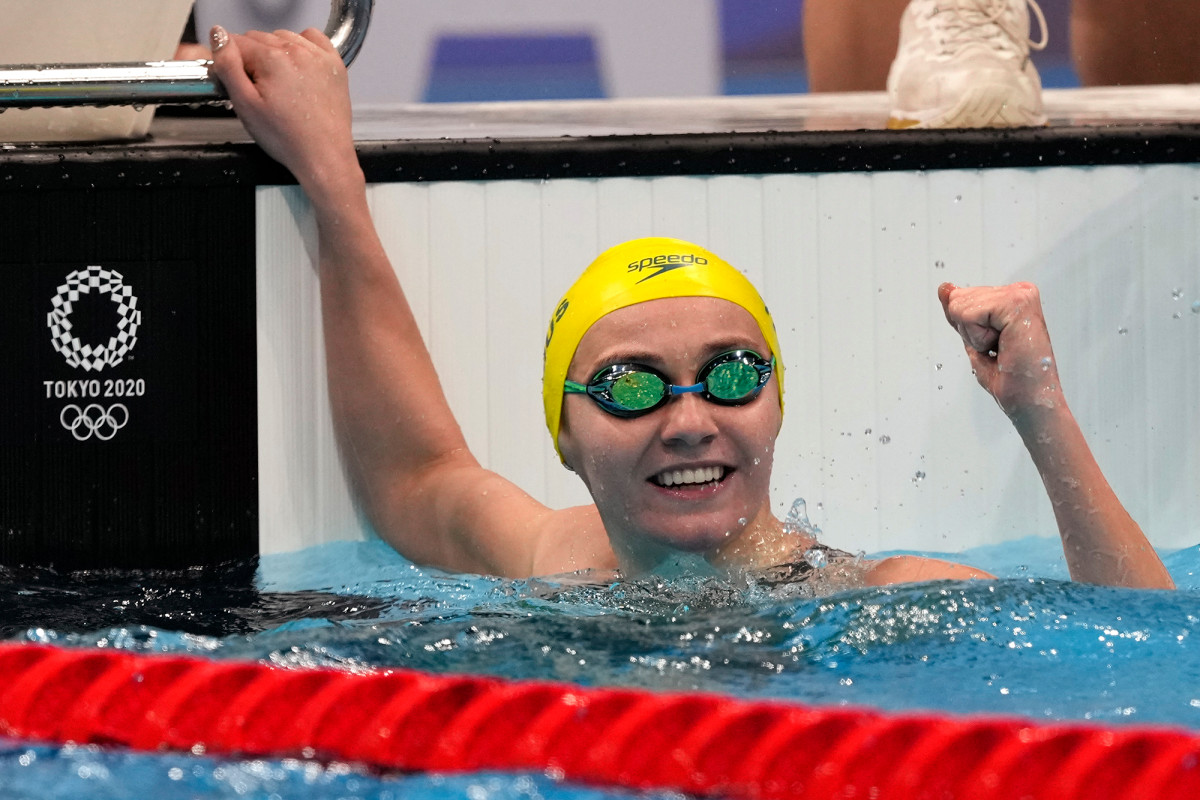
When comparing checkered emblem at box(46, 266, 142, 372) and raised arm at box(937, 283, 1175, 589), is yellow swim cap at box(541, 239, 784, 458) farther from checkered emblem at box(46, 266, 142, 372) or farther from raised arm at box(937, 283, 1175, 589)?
checkered emblem at box(46, 266, 142, 372)

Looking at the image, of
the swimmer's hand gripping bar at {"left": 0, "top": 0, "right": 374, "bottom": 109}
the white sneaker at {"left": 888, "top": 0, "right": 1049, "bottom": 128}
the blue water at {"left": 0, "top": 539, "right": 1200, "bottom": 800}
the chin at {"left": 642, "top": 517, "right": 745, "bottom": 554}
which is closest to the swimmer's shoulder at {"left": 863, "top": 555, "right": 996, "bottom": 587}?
the blue water at {"left": 0, "top": 539, "right": 1200, "bottom": 800}

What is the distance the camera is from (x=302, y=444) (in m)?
2.81

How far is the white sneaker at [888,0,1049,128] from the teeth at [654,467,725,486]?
1388 mm

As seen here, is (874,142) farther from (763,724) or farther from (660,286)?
(763,724)

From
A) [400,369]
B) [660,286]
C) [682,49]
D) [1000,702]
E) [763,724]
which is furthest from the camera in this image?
[682,49]

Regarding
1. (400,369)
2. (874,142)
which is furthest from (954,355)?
(400,369)

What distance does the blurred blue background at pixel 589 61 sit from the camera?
149 inches

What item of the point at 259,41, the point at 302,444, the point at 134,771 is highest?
the point at 259,41

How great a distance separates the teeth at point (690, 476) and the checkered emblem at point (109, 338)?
141cm

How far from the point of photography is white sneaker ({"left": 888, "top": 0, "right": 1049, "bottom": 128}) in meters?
2.96

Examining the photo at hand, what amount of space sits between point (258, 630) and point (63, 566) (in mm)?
885

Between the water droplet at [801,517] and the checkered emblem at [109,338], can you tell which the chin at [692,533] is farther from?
the checkered emblem at [109,338]

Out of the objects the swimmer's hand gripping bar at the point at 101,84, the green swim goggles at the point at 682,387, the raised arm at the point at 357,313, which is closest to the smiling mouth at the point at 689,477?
the green swim goggles at the point at 682,387

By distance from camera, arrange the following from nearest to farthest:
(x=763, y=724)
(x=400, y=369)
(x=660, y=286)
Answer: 1. (x=763, y=724)
2. (x=660, y=286)
3. (x=400, y=369)
